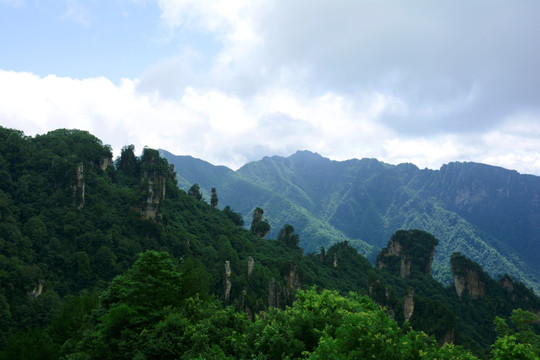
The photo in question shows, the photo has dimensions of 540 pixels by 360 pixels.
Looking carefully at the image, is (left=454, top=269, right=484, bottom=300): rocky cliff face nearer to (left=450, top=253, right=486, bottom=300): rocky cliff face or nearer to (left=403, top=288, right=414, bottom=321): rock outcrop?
(left=450, top=253, right=486, bottom=300): rocky cliff face

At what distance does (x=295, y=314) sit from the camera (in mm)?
23547

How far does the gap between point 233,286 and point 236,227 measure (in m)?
41.9

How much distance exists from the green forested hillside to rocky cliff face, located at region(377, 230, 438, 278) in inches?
18.1

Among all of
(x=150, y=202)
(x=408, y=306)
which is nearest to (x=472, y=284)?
(x=408, y=306)

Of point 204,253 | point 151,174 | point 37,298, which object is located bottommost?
point 37,298

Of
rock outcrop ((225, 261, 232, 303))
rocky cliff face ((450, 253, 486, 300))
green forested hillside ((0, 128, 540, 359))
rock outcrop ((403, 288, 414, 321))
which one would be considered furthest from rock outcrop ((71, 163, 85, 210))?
rocky cliff face ((450, 253, 486, 300))

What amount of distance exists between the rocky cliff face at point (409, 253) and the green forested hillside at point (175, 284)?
0.46m

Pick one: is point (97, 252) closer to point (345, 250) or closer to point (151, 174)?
point (151, 174)

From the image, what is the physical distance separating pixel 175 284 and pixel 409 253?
11067cm

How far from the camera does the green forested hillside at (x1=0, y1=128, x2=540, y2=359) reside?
72.3 feet

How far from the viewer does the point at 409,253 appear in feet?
404

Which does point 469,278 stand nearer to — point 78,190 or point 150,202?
point 150,202

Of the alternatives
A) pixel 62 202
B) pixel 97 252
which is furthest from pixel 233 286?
pixel 62 202

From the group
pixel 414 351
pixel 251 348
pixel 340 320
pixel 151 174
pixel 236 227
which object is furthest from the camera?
pixel 236 227
